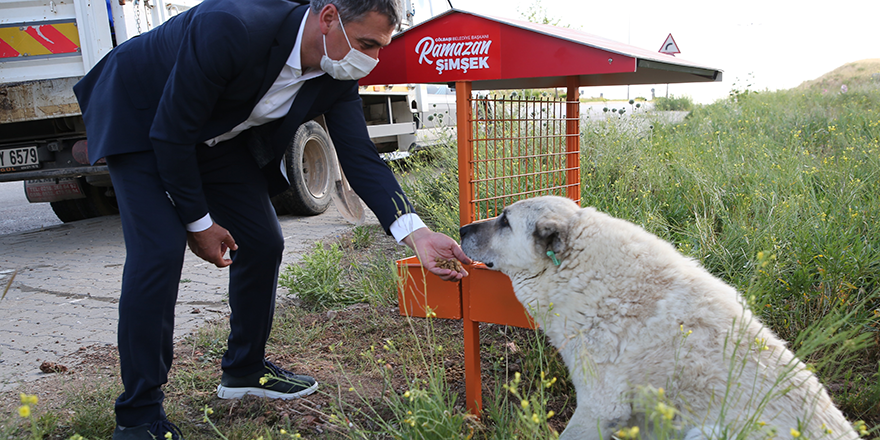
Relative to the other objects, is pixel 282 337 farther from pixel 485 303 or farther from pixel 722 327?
pixel 722 327

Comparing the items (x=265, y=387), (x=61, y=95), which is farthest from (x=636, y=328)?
(x=61, y=95)

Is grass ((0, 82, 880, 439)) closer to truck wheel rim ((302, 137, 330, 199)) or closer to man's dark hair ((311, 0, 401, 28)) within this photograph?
man's dark hair ((311, 0, 401, 28))

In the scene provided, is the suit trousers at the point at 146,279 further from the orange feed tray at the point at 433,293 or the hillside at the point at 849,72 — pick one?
the hillside at the point at 849,72

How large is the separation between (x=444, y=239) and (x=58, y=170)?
17.4 feet

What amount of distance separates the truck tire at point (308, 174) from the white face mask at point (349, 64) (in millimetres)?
4091

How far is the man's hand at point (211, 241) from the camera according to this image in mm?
2273

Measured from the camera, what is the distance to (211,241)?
7.49 ft

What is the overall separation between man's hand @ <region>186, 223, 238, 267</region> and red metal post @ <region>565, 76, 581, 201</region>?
1.83m

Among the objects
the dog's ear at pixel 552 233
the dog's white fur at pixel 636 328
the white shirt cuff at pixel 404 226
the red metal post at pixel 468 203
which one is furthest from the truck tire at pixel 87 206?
the dog's ear at pixel 552 233

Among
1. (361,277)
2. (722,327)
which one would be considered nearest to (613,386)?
(722,327)

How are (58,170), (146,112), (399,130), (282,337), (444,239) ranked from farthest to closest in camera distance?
(399,130)
(58,170)
(282,337)
(444,239)
(146,112)

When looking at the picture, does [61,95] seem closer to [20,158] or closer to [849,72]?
[20,158]

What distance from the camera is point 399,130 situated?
8477 millimetres

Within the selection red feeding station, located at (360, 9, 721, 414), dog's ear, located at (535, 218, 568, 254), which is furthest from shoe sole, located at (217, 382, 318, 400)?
dog's ear, located at (535, 218, 568, 254)
